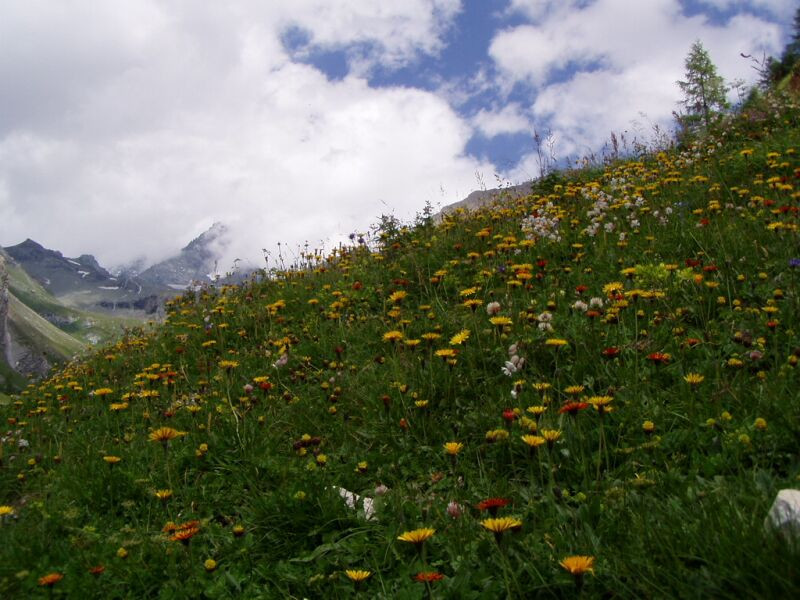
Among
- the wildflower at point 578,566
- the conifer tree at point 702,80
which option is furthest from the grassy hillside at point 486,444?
the conifer tree at point 702,80

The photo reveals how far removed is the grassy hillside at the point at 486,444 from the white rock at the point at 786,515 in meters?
0.04

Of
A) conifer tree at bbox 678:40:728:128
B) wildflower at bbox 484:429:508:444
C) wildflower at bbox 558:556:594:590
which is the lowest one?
wildflower at bbox 558:556:594:590

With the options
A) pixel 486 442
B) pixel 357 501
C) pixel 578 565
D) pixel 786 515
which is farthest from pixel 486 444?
pixel 786 515

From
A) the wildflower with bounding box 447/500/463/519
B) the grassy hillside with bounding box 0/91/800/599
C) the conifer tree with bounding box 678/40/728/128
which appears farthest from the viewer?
the conifer tree with bounding box 678/40/728/128

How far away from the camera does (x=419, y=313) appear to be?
17.4 ft

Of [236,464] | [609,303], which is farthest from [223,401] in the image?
[609,303]

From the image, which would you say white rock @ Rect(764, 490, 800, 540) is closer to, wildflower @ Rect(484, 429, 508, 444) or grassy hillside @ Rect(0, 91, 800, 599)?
grassy hillside @ Rect(0, 91, 800, 599)

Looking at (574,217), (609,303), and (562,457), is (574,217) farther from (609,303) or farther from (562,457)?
(562,457)

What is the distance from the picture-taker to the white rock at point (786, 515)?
154 centimetres

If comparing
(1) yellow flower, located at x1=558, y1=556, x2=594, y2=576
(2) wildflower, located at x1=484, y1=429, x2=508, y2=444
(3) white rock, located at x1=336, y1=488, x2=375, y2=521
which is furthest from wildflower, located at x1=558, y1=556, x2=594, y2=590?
(3) white rock, located at x1=336, y1=488, x2=375, y2=521

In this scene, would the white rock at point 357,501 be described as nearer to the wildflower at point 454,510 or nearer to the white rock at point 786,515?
the wildflower at point 454,510

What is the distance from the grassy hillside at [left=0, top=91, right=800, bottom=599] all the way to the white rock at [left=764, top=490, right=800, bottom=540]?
4 centimetres

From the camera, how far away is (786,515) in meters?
1.60

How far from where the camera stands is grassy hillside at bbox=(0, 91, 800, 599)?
6.70 feet
